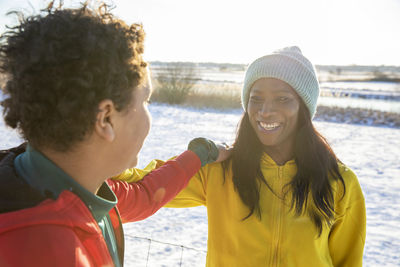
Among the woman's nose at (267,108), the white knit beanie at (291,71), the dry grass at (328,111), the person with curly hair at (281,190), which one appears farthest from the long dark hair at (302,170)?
the dry grass at (328,111)

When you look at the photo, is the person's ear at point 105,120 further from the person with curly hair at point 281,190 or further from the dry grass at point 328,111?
the dry grass at point 328,111

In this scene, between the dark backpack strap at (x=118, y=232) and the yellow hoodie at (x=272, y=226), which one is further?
the yellow hoodie at (x=272, y=226)

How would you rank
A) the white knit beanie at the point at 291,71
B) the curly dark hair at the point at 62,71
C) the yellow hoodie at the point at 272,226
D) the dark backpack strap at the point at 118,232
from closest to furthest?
the curly dark hair at the point at 62,71, the dark backpack strap at the point at 118,232, the yellow hoodie at the point at 272,226, the white knit beanie at the point at 291,71

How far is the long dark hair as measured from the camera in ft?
6.02

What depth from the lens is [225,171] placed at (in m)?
1.99

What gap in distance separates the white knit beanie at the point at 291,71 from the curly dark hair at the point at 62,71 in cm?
109

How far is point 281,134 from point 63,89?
4.61 feet

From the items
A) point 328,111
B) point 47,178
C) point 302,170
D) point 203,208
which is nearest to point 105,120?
point 47,178

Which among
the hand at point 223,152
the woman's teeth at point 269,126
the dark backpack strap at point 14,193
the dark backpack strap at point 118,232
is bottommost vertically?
the dark backpack strap at point 118,232

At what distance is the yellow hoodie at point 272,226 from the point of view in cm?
174

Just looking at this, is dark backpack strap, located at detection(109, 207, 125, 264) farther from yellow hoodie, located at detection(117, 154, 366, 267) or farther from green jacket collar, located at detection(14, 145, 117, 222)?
yellow hoodie, located at detection(117, 154, 366, 267)

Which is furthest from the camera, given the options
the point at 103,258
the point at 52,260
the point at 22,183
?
the point at 103,258

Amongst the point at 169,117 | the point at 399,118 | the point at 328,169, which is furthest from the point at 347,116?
the point at 328,169

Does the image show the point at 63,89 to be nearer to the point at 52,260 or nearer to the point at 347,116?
the point at 52,260
